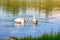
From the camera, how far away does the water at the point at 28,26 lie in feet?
10.3

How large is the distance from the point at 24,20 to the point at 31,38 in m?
0.35

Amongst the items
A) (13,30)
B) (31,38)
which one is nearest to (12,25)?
(13,30)

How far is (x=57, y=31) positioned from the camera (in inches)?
130

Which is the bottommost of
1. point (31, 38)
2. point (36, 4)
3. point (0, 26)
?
point (31, 38)

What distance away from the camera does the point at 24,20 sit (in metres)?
3.21

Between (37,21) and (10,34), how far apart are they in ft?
1.79

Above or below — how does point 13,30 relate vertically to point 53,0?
below

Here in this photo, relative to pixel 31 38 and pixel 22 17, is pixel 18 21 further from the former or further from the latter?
pixel 31 38

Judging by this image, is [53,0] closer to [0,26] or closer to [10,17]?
[10,17]

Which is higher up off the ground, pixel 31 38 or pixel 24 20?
pixel 24 20

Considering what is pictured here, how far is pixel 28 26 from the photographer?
3201 mm

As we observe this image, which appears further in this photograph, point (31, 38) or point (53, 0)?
point (53, 0)

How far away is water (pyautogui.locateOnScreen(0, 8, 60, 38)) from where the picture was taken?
315cm

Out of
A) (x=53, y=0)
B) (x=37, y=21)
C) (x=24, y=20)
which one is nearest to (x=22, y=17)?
(x=24, y=20)
